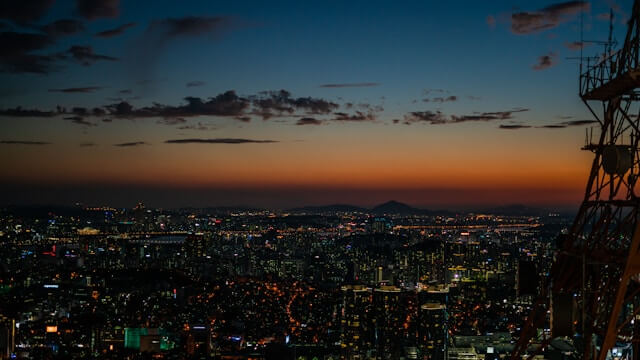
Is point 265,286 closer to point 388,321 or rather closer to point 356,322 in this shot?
point 356,322

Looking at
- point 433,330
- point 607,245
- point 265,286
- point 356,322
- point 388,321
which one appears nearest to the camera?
point 607,245

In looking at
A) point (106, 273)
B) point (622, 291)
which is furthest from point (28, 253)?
point (622, 291)

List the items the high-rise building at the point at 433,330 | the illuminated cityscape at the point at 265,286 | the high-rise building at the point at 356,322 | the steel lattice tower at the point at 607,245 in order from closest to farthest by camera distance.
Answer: the steel lattice tower at the point at 607,245 < the high-rise building at the point at 433,330 < the illuminated cityscape at the point at 265,286 < the high-rise building at the point at 356,322

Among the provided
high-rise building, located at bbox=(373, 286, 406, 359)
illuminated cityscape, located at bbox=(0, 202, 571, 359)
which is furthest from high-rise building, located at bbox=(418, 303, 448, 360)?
high-rise building, located at bbox=(373, 286, 406, 359)

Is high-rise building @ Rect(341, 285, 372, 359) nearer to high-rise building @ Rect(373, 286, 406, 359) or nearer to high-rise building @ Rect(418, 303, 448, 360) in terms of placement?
high-rise building @ Rect(373, 286, 406, 359)

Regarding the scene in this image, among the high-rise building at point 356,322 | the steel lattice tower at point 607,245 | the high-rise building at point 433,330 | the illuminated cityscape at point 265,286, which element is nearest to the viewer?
the steel lattice tower at point 607,245

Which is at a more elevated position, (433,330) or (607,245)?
(607,245)

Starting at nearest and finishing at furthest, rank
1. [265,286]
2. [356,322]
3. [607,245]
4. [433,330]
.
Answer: [607,245] → [433,330] → [356,322] → [265,286]

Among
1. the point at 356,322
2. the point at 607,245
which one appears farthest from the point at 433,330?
the point at 607,245

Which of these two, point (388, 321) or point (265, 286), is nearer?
point (388, 321)

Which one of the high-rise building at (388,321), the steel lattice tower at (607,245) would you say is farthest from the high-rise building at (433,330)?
the steel lattice tower at (607,245)

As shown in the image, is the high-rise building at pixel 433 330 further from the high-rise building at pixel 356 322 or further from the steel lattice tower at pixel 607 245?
the steel lattice tower at pixel 607 245
